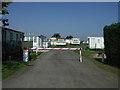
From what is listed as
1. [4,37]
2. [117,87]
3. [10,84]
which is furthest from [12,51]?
[117,87]

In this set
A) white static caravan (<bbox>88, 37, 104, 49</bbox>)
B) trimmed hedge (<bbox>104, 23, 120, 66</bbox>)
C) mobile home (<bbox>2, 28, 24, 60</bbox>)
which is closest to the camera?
trimmed hedge (<bbox>104, 23, 120, 66</bbox>)

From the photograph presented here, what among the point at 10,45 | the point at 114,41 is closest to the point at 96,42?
the point at 10,45

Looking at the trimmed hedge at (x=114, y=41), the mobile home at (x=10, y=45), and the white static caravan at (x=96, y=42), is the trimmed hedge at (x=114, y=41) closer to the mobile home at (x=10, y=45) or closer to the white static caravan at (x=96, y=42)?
the mobile home at (x=10, y=45)

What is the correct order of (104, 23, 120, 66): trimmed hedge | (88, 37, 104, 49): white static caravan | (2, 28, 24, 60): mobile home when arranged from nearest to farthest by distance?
(104, 23, 120, 66): trimmed hedge < (2, 28, 24, 60): mobile home < (88, 37, 104, 49): white static caravan

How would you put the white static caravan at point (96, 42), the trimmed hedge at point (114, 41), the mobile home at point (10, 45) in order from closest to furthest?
the trimmed hedge at point (114, 41), the mobile home at point (10, 45), the white static caravan at point (96, 42)

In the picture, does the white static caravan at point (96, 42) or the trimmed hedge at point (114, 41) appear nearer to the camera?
the trimmed hedge at point (114, 41)

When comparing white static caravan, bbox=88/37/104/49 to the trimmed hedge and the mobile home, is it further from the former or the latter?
the trimmed hedge

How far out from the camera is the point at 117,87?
21.8 feet

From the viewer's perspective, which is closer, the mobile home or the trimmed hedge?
the trimmed hedge

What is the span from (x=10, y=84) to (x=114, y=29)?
733 cm

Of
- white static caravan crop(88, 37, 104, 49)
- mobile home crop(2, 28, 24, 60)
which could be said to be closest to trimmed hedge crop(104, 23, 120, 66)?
mobile home crop(2, 28, 24, 60)

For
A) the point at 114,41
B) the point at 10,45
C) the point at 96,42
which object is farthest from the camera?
the point at 96,42

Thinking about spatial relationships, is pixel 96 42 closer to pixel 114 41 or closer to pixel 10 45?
pixel 10 45

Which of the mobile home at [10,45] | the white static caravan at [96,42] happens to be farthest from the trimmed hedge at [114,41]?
the white static caravan at [96,42]
